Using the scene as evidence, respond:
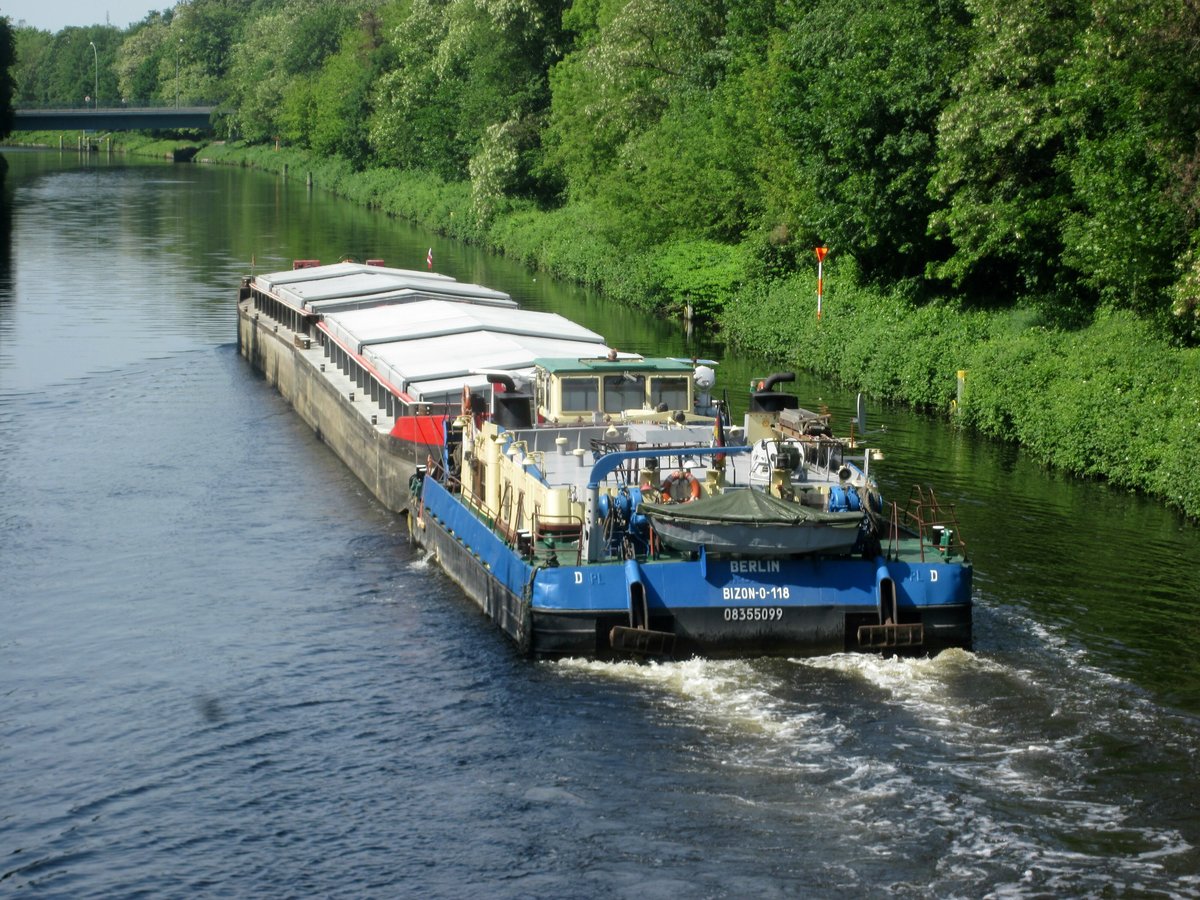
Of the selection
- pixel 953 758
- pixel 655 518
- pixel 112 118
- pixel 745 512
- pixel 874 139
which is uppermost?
pixel 112 118

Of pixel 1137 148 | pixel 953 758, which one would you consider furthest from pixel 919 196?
pixel 953 758

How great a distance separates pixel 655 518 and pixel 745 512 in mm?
1446

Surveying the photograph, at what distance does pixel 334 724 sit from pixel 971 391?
26.7 meters

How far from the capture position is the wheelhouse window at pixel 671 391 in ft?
113

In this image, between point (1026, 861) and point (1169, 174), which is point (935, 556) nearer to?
point (1026, 861)

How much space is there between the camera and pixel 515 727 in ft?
82.8

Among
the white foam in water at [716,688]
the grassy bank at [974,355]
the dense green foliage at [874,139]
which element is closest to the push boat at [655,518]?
the white foam in water at [716,688]

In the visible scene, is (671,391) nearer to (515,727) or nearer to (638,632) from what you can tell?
(638,632)

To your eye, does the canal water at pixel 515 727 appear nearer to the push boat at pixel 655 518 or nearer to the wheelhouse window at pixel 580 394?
the push boat at pixel 655 518

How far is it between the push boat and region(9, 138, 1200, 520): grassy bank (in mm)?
5431

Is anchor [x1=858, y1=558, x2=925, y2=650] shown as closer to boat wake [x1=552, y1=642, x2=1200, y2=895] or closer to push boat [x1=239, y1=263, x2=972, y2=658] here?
push boat [x1=239, y1=263, x2=972, y2=658]

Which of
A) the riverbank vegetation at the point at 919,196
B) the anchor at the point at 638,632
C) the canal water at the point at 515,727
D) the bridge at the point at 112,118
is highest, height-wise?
the bridge at the point at 112,118

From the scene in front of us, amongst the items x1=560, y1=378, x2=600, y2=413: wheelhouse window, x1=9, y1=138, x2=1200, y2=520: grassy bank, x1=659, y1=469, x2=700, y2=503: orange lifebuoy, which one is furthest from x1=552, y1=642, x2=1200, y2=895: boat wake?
x1=9, y1=138, x2=1200, y2=520: grassy bank

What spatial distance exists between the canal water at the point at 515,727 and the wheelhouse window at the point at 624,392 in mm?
4841
